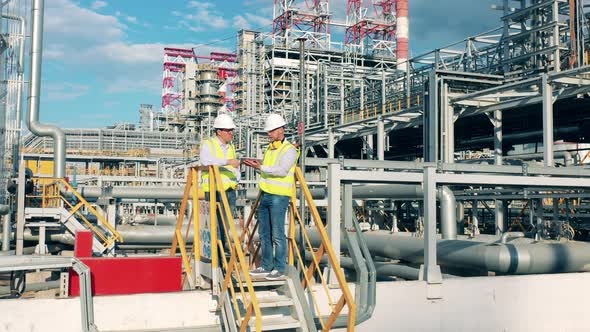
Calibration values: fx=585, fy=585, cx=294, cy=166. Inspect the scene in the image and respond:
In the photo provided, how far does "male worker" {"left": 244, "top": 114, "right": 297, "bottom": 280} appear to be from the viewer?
6.65 meters

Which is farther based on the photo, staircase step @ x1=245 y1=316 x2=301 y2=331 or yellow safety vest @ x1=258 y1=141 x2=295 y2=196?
yellow safety vest @ x1=258 y1=141 x2=295 y2=196

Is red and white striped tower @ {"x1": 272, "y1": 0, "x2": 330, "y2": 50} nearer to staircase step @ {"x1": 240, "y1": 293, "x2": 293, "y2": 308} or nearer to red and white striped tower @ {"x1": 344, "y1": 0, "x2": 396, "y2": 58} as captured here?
red and white striped tower @ {"x1": 344, "y1": 0, "x2": 396, "y2": 58}

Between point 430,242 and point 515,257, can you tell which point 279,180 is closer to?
point 430,242

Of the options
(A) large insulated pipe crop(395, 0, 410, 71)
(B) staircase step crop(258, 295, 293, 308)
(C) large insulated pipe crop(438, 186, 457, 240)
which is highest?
(A) large insulated pipe crop(395, 0, 410, 71)

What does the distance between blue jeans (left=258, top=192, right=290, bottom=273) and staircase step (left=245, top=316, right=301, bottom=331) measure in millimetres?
713

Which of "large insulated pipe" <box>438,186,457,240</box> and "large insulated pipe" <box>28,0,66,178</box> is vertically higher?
"large insulated pipe" <box>28,0,66,178</box>

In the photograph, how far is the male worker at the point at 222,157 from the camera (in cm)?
693

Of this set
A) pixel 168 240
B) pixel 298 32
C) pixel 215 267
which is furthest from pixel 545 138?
pixel 298 32

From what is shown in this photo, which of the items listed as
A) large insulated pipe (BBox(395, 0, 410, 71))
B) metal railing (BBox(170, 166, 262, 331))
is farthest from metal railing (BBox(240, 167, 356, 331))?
large insulated pipe (BBox(395, 0, 410, 71))

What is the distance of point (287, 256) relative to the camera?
7328mm

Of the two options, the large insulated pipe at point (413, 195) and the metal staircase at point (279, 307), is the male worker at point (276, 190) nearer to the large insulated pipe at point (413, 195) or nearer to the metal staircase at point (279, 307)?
the metal staircase at point (279, 307)

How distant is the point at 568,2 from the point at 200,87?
147ft

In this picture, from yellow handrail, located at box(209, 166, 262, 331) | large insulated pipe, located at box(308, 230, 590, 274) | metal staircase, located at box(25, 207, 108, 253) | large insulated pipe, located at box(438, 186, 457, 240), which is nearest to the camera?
yellow handrail, located at box(209, 166, 262, 331)

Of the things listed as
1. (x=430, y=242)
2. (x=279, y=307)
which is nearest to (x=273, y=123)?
(x=279, y=307)
